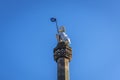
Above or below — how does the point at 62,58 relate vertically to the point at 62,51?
below

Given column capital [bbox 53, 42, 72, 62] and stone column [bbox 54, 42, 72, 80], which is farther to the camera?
column capital [bbox 53, 42, 72, 62]

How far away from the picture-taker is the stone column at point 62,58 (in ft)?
70.8

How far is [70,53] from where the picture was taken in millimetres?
23438

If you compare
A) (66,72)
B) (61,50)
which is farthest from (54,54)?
(66,72)

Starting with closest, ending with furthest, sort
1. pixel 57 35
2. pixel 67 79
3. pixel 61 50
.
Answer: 1. pixel 67 79
2. pixel 61 50
3. pixel 57 35

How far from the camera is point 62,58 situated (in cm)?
2277

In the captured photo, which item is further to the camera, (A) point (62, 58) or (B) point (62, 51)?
(B) point (62, 51)

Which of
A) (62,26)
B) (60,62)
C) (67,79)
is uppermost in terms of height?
(62,26)

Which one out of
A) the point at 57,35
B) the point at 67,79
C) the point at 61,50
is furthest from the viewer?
the point at 57,35

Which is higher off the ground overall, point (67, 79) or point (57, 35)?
point (57, 35)

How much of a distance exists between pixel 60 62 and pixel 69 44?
7.67 ft

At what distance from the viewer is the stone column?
21.6m

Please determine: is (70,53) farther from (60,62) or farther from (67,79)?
(67,79)

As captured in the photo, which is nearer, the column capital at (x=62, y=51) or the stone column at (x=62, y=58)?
the stone column at (x=62, y=58)
